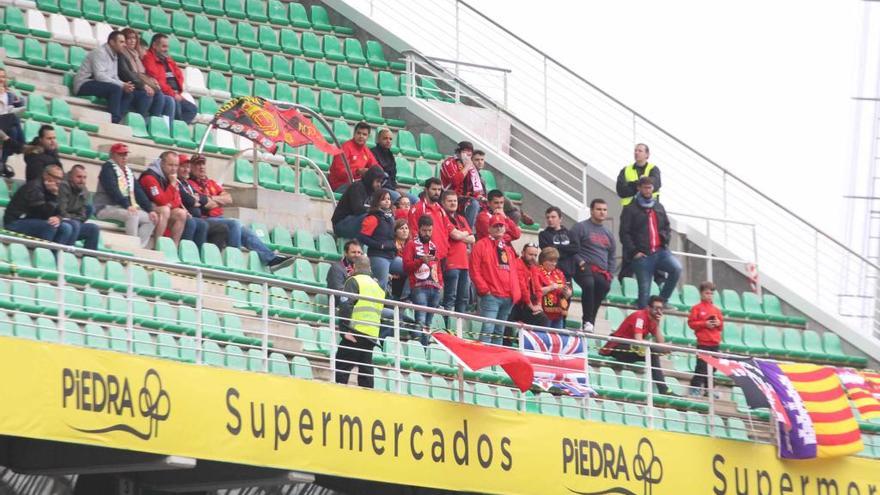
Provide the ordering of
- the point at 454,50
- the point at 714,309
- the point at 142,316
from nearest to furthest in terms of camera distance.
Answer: the point at 142,316
the point at 714,309
the point at 454,50

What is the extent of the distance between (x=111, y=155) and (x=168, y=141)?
244 cm

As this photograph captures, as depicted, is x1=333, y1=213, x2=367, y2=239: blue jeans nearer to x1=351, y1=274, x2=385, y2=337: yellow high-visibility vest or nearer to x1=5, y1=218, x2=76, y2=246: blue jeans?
x1=351, y1=274, x2=385, y2=337: yellow high-visibility vest

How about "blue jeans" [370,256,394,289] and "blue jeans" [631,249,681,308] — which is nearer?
"blue jeans" [370,256,394,289]

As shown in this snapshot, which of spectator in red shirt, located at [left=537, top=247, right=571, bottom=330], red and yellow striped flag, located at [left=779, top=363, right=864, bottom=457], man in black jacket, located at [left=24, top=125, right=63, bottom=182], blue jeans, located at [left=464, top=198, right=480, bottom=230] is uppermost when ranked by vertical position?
man in black jacket, located at [left=24, top=125, right=63, bottom=182]

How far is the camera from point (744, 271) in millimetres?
23266

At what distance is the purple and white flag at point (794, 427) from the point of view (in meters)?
18.2

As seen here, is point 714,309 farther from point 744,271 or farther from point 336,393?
point 336,393

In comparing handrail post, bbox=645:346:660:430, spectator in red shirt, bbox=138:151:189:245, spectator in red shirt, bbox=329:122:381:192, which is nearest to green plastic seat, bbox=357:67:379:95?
spectator in red shirt, bbox=329:122:381:192

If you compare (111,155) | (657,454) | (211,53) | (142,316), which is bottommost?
(657,454)

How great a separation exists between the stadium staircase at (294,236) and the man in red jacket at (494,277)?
0.40m

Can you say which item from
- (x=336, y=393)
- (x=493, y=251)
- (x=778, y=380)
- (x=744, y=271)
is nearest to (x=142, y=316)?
(x=336, y=393)

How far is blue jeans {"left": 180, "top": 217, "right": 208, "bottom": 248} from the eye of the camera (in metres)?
17.7

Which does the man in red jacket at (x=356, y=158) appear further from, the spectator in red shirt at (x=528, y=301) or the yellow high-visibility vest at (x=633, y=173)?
the yellow high-visibility vest at (x=633, y=173)

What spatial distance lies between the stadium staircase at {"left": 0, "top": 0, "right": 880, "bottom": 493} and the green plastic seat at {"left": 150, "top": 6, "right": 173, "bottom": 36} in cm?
3
